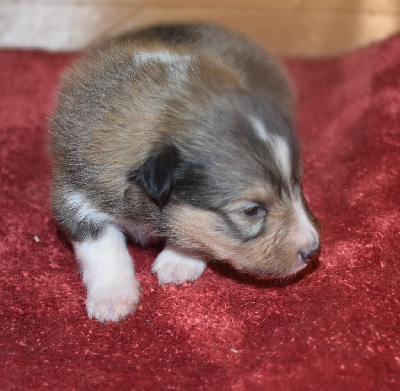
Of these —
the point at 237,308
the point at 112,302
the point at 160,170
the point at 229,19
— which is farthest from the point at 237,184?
the point at 229,19

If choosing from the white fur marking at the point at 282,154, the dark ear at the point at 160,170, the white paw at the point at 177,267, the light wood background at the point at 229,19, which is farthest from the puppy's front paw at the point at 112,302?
the light wood background at the point at 229,19

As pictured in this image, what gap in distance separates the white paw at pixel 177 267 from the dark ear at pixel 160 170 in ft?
2.24

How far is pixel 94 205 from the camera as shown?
9.82ft

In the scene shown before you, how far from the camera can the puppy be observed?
265 cm

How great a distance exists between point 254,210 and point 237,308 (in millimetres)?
558

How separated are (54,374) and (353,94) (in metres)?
2.99

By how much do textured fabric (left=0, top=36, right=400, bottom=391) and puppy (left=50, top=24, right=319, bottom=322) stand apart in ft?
A: 0.56

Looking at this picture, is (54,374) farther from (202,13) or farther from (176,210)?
(202,13)

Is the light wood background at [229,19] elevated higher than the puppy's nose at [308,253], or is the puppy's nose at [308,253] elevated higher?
the puppy's nose at [308,253]

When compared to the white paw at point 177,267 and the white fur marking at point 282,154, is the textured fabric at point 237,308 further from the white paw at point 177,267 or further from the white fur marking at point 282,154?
the white fur marking at point 282,154

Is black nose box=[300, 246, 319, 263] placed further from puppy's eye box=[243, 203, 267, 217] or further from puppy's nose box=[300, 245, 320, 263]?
puppy's eye box=[243, 203, 267, 217]

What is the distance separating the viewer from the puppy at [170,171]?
2.65 meters

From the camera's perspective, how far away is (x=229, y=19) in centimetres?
707

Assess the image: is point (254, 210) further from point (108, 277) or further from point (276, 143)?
point (108, 277)
